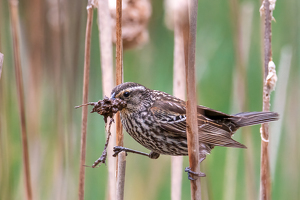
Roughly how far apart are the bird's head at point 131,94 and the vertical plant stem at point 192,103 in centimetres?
52

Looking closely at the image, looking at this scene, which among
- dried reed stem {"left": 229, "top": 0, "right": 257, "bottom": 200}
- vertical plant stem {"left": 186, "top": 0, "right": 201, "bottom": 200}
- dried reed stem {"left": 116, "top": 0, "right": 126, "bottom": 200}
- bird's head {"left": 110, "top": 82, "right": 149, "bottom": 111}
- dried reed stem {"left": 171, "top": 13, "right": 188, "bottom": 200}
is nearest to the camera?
vertical plant stem {"left": 186, "top": 0, "right": 201, "bottom": 200}

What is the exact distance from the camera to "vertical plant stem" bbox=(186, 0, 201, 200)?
1366 millimetres

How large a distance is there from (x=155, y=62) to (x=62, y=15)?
85 centimetres

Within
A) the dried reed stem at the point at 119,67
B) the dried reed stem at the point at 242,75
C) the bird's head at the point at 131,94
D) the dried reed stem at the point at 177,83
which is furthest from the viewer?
the dried reed stem at the point at 242,75

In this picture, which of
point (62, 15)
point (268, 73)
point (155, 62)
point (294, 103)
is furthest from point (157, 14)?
point (268, 73)

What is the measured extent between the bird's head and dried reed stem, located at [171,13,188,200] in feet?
0.65

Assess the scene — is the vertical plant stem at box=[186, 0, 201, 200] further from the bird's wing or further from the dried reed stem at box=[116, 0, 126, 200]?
→ the bird's wing

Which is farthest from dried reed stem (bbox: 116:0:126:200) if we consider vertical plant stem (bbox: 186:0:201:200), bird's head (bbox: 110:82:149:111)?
vertical plant stem (bbox: 186:0:201:200)

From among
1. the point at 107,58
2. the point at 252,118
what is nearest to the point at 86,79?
the point at 107,58

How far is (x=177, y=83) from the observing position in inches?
86.3

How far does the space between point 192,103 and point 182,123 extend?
702mm

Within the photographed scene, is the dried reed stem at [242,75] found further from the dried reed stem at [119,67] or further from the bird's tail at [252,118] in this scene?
the dried reed stem at [119,67]

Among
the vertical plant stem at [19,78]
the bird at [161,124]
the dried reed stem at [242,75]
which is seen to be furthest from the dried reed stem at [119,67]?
the dried reed stem at [242,75]

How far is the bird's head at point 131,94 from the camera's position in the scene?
1.92 m
